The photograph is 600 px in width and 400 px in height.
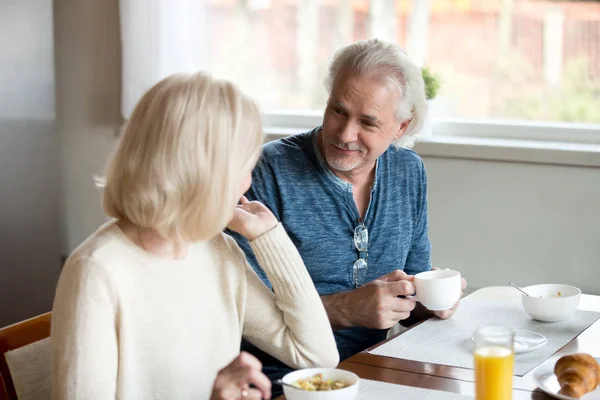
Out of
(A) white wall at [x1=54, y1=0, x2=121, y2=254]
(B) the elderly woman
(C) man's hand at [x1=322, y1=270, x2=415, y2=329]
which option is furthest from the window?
(B) the elderly woman

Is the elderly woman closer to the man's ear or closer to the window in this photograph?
the man's ear

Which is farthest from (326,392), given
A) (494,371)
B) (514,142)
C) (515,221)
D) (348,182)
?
(514,142)

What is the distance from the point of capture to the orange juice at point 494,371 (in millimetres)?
1236

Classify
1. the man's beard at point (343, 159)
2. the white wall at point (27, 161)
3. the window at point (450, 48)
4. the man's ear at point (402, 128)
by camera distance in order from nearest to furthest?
the man's beard at point (343, 159), the man's ear at point (402, 128), the window at point (450, 48), the white wall at point (27, 161)

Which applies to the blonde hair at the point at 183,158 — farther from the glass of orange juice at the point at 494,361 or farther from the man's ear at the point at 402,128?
the man's ear at the point at 402,128

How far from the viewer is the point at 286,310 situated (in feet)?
5.20

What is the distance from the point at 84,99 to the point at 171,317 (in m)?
2.42

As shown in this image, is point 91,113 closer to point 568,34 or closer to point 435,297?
point 568,34

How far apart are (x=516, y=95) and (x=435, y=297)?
1.61m

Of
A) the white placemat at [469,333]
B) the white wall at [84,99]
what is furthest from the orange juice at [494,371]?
the white wall at [84,99]

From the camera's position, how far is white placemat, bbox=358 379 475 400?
55.2 inches

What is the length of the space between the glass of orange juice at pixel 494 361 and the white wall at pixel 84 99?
8.51ft

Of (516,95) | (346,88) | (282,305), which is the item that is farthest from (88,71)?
(282,305)

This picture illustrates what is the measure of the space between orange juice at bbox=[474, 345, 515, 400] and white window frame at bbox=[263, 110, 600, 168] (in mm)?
1708
